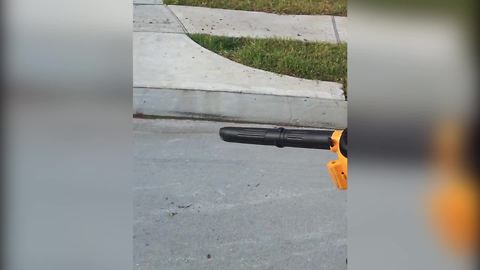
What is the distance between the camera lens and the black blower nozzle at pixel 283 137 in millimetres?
1259

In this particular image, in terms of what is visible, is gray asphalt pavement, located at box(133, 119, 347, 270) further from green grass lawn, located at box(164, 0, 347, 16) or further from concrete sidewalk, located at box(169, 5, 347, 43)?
green grass lawn, located at box(164, 0, 347, 16)

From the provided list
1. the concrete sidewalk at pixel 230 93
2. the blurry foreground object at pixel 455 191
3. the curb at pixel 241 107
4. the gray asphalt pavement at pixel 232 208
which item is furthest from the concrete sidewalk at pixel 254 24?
the blurry foreground object at pixel 455 191

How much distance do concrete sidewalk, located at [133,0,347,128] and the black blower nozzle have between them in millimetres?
3431

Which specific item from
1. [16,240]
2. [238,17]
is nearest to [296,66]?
[238,17]

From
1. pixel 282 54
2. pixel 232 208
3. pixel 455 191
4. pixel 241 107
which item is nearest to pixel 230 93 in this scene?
pixel 241 107

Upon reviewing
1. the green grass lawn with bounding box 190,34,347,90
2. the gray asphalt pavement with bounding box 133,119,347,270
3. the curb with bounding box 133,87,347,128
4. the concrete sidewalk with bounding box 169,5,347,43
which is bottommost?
the gray asphalt pavement with bounding box 133,119,347,270

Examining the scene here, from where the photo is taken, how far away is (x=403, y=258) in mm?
904

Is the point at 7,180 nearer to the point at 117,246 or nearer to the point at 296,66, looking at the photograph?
the point at 117,246

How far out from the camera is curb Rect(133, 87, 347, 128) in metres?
5.05

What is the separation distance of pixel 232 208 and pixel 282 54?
2707 mm

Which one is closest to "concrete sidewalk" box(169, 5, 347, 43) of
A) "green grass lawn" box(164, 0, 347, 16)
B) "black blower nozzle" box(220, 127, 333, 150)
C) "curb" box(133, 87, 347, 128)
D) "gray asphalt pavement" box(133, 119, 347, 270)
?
"green grass lawn" box(164, 0, 347, 16)

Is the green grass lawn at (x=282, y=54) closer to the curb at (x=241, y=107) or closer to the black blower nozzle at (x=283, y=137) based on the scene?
the curb at (x=241, y=107)

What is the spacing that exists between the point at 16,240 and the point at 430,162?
656 mm

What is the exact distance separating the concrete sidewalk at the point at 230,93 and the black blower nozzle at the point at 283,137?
343 centimetres
